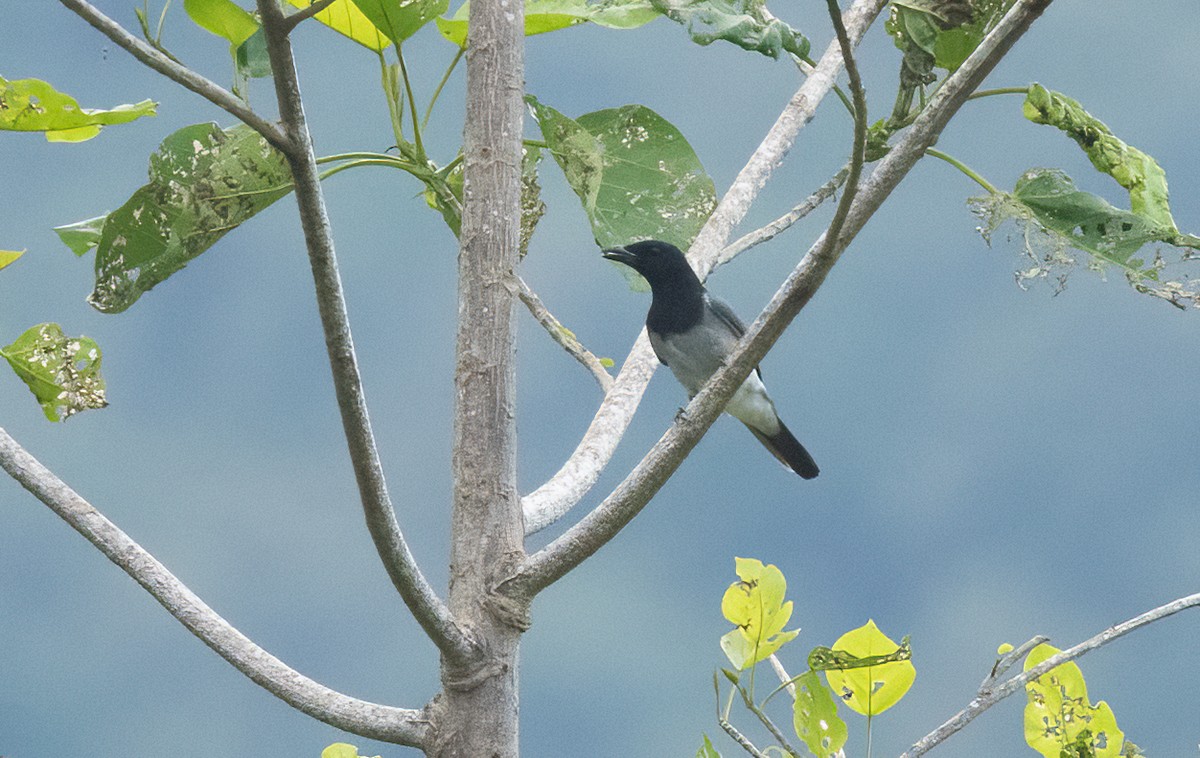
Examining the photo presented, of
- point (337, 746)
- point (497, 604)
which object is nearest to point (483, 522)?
point (497, 604)

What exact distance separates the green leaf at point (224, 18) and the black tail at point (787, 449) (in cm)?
226

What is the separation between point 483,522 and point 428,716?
33cm

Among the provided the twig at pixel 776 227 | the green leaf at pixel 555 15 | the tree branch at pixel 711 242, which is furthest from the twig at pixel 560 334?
the green leaf at pixel 555 15

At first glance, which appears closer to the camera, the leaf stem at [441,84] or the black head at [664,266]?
the leaf stem at [441,84]

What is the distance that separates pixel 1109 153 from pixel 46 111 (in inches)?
72.1

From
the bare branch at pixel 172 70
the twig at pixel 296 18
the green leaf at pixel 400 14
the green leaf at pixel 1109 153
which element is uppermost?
the green leaf at pixel 1109 153

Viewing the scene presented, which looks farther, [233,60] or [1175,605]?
[233,60]

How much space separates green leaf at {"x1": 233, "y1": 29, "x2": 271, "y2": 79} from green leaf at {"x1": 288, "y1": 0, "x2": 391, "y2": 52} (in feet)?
0.69

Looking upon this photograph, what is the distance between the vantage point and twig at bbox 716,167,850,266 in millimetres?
2791

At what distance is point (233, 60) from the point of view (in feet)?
7.50

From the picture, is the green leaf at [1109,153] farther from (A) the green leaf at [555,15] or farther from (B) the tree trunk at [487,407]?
(B) the tree trunk at [487,407]

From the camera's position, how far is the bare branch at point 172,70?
159 cm

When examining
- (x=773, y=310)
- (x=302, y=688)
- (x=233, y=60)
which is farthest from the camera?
(x=233, y=60)

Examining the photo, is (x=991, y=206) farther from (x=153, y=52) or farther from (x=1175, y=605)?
(x=153, y=52)
